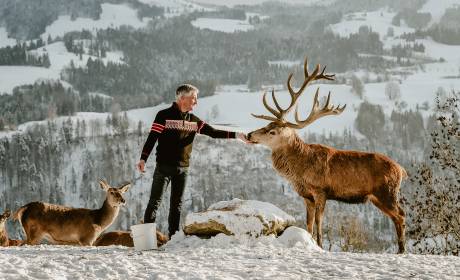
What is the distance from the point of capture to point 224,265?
6.55 metres

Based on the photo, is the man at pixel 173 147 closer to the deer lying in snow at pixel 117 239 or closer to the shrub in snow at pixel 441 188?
the deer lying in snow at pixel 117 239

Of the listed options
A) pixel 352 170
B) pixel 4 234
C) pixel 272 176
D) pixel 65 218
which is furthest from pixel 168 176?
pixel 272 176

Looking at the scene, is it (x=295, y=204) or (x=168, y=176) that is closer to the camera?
(x=168, y=176)

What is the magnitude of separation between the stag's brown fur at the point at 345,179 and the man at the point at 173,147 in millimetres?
1614

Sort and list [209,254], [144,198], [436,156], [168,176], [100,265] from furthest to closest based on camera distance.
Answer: [144,198] → [436,156] → [168,176] → [209,254] → [100,265]

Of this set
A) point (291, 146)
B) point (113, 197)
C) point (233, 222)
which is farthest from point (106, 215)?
point (291, 146)

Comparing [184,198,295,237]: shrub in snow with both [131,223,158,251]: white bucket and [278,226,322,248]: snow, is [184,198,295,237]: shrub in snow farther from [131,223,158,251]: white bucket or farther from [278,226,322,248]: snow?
[131,223,158,251]: white bucket

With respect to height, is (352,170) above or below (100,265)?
above

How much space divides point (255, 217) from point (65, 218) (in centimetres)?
529

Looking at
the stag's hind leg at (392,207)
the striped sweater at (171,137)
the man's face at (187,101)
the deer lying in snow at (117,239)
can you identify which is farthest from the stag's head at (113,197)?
the stag's hind leg at (392,207)

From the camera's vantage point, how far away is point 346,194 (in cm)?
948


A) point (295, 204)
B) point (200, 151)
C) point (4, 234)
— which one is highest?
point (4, 234)

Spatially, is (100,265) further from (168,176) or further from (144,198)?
(144,198)

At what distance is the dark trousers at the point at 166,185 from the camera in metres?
8.38
